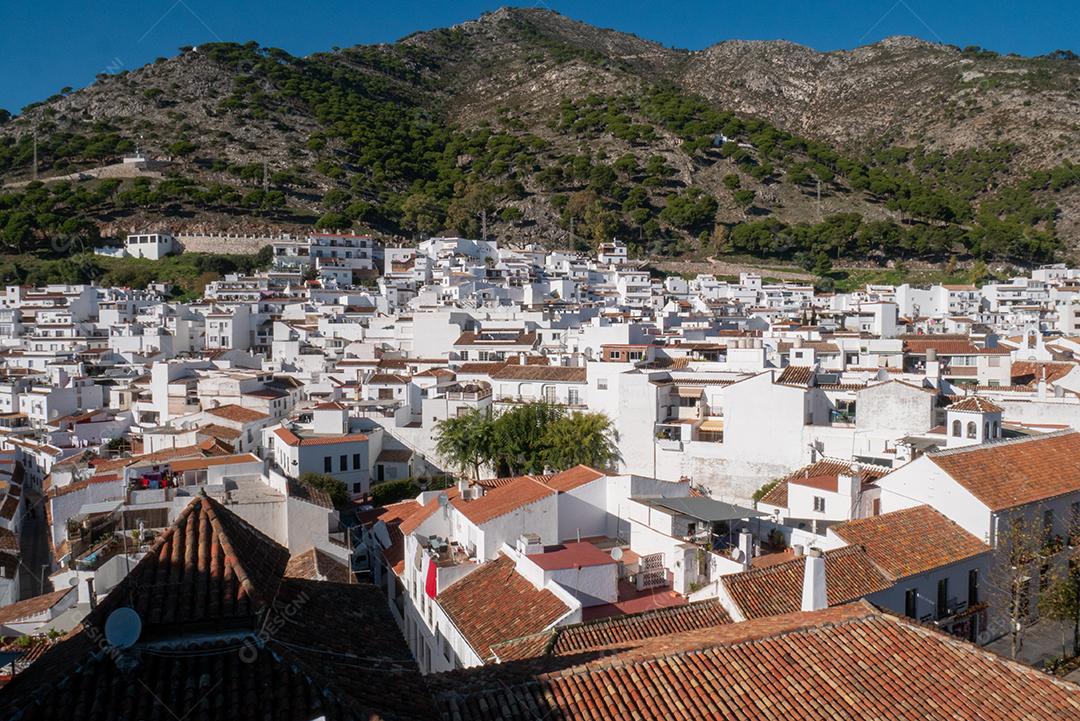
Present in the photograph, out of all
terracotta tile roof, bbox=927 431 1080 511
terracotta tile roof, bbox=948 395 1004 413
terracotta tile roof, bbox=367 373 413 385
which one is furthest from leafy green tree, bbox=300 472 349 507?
terracotta tile roof, bbox=948 395 1004 413

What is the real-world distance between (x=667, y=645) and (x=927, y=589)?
868 cm

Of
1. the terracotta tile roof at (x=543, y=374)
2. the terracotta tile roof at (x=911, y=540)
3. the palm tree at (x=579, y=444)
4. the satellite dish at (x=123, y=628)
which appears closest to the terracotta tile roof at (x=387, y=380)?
the terracotta tile roof at (x=543, y=374)

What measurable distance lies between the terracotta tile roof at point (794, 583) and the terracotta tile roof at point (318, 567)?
798 cm

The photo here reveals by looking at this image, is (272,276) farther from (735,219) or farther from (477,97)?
(477,97)

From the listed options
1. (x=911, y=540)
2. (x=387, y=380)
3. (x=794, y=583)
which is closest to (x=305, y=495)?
(x=794, y=583)

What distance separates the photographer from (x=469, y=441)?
31.2m

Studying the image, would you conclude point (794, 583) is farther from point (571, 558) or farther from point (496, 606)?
point (496, 606)

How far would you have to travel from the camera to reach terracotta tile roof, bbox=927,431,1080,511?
16969mm

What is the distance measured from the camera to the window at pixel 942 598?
15.5 meters

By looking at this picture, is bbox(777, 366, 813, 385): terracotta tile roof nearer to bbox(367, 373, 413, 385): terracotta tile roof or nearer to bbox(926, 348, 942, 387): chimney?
bbox(926, 348, 942, 387): chimney

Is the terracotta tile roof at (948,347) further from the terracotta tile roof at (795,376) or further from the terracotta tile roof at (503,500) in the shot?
the terracotta tile roof at (503,500)

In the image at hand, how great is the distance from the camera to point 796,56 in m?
161

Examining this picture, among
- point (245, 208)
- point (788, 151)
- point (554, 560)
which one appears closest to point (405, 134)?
point (245, 208)

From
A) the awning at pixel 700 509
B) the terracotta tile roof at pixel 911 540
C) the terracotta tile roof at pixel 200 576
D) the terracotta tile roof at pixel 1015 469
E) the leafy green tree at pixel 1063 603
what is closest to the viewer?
the terracotta tile roof at pixel 200 576
